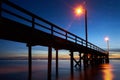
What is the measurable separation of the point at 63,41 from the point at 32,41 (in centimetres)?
524

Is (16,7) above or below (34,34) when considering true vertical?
above

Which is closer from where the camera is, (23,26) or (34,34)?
(23,26)

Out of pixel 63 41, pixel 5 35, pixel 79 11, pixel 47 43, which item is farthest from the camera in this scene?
pixel 79 11

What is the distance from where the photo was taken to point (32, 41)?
13562 mm

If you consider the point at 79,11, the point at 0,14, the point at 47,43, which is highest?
the point at 79,11

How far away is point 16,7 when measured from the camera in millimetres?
10281

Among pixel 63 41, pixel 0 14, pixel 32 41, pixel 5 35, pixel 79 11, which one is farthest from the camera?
pixel 79 11

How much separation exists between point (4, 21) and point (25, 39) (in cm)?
330

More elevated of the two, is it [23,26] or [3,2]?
[3,2]

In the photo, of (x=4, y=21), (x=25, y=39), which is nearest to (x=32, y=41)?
(x=25, y=39)

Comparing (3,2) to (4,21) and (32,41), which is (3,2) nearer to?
(4,21)

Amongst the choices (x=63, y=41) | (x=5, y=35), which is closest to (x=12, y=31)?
(x=5, y=35)

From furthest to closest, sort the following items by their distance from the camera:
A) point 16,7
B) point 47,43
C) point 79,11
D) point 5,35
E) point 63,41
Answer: point 79,11
point 63,41
point 47,43
point 5,35
point 16,7

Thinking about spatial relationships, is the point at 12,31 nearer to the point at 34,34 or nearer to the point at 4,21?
the point at 4,21
